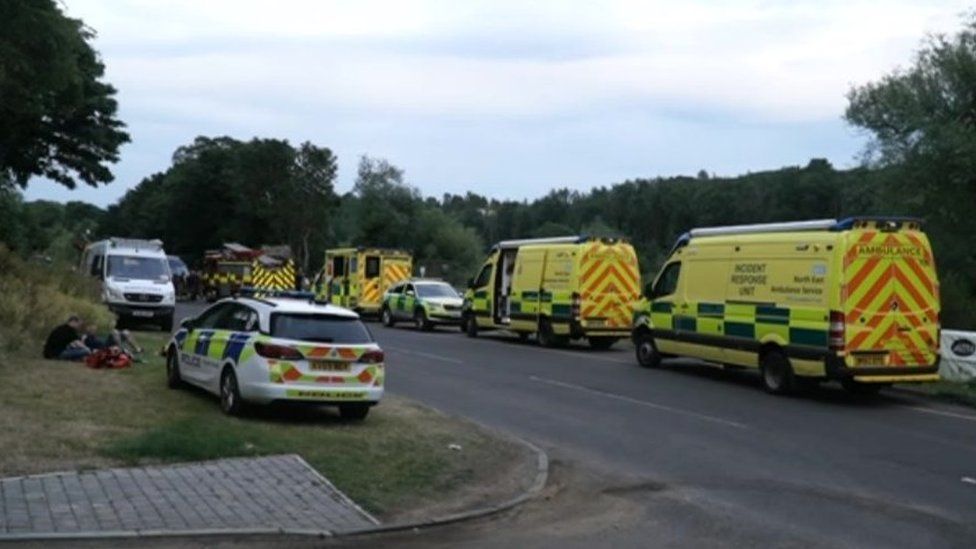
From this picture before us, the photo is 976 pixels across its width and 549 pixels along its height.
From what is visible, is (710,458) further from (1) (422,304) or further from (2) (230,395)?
(1) (422,304)

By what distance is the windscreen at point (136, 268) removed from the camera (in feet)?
95.0

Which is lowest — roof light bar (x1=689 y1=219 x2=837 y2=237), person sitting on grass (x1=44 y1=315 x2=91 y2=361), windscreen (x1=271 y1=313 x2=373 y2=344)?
person sitting on grass (x1=44 y1=315 x2=91 y2=361)

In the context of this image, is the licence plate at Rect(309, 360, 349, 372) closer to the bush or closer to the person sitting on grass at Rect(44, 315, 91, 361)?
the person sitting on grass at Rect(44, 315, 91, 361)

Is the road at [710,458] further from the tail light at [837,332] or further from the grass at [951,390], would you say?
the tail light at [837,332]

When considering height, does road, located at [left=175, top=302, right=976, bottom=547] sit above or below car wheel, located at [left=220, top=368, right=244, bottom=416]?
below

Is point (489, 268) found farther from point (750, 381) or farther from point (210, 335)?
point (210, 335)

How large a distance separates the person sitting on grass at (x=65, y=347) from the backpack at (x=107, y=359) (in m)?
0.34

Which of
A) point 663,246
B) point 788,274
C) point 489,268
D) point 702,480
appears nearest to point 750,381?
point 788,274

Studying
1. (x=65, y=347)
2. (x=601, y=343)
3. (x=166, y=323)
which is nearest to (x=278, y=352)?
(x=65, y=347)

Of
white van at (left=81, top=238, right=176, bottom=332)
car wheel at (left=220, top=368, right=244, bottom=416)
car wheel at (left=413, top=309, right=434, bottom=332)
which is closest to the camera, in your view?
car wheel at (left=220, top=368, right=244, bottom=416)

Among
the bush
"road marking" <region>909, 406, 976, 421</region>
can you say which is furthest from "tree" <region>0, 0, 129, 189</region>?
"road marking" <region>909, 406, 976, 421</region>

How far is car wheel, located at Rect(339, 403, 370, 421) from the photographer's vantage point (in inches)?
523

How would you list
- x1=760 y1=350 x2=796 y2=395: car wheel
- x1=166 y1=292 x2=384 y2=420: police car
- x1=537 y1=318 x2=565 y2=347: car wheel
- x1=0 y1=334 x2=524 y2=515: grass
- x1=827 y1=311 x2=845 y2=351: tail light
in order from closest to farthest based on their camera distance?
1. x1=0 y1=334 x2=524 y2=515: grass
2. x1=166 y1=292 x2=384 y2=420: police car
3. x1=827 y1=311 x2=845 y2=351: tail light
4. x1=760 y1=350 x2=796 y2=395: car wheel
5. x1=537 y1=318 x2=565 y2=347: car wheel

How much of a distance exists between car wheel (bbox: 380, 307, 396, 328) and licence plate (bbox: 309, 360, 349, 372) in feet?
79.2
